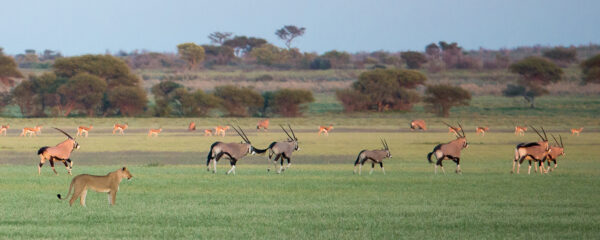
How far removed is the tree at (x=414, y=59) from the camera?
359 feet

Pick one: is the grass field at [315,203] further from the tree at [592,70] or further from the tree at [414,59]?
the tree at [414,59]

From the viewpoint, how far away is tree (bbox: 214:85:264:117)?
66.4 meters

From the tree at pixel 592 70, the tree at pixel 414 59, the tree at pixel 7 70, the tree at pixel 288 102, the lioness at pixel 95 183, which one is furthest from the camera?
the tree at pixel 414 59

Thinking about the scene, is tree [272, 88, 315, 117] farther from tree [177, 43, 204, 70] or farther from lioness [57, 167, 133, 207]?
lioness [57, 167, 133, 207]

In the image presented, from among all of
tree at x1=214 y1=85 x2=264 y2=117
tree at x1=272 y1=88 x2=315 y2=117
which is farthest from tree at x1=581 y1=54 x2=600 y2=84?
tree at x1=214 y1=85 x2=264 y2=117

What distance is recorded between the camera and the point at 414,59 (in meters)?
109

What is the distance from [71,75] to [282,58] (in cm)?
5127

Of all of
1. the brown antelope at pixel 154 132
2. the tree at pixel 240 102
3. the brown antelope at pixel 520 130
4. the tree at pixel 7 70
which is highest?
the tree at pixel 7 70

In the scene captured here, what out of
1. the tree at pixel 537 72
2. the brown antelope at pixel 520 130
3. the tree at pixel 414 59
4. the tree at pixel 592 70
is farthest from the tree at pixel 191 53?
the brown antelope at pixel 520 130

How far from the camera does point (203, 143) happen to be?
37875 millimetres

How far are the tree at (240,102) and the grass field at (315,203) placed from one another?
38800 mm

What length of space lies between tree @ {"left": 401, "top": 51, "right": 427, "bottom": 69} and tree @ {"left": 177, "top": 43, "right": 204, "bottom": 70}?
85.0 ft

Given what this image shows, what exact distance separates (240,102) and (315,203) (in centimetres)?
5211

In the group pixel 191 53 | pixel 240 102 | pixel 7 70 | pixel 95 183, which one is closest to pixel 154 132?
pixel 240 102
